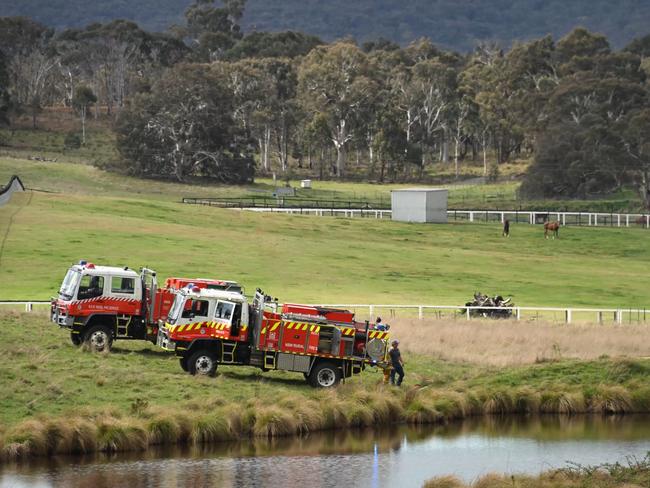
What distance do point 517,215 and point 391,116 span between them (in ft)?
188

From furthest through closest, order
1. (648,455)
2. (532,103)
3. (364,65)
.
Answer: (364,65)
(532,103)
(648,455)

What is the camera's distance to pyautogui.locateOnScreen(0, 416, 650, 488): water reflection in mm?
30406

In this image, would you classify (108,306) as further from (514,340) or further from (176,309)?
(514,340)

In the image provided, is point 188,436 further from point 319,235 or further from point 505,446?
point 319,235

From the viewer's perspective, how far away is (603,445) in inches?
1384

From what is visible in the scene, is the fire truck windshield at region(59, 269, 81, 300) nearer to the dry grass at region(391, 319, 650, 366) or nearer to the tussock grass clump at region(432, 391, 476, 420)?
the dry grass at region(391, 319, 650, 366)

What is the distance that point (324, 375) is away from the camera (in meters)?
38.1

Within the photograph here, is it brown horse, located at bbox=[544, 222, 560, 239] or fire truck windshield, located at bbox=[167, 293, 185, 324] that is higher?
brown horse, located at bbox=[544, 222, 560, 239]

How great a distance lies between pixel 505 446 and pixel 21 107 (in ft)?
511

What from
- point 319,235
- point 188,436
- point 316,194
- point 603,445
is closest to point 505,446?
point 603,445

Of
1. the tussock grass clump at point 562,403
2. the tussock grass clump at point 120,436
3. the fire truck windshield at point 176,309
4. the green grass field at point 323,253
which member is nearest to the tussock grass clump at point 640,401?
the tussock grass clump at point 562,403

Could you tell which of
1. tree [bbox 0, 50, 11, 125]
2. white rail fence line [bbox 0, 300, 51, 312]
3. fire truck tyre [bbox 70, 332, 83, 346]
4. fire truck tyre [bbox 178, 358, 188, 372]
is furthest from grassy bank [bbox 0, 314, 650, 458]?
tree [bbox 0, 50, 11, 125]

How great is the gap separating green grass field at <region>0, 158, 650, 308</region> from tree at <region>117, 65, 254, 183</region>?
4291 centimetres

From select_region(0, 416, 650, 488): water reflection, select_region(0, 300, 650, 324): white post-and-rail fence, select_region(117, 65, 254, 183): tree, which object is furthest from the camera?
select_region(117, 65, 254, 183): tree
